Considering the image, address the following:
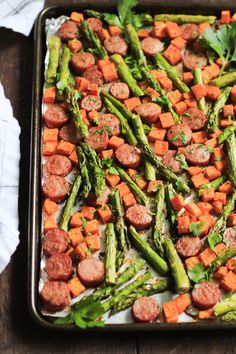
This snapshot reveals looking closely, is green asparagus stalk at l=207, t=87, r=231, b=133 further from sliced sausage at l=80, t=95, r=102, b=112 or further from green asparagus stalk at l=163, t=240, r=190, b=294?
green asparagus stalk at l=163, t=240, r=190, b=294

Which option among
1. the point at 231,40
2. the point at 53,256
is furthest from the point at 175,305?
the point at 231,40

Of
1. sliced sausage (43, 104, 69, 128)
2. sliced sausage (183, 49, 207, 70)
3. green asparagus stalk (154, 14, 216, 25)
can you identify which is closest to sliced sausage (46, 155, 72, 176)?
sliced sausage (43, 104, 69, 128)

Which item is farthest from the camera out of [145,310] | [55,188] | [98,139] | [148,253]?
[98,139]

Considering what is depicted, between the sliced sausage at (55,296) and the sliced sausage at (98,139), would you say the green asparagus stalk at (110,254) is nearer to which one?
the sliced sausage at (55,296)

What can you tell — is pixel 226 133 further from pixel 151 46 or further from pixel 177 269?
pixel 177 269

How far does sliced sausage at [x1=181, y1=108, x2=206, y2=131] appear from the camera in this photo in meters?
5.39

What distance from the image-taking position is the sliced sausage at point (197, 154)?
5.17 metres

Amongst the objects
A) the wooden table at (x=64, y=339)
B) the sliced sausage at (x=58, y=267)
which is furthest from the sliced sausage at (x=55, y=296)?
the wooden table at (x=64, y=339)

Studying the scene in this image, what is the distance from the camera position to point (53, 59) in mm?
5703

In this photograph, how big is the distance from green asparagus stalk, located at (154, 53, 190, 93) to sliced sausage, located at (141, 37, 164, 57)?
6 cm

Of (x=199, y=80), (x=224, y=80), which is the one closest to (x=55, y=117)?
(x=199, y=80)

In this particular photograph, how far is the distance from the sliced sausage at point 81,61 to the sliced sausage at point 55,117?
0.50 meters

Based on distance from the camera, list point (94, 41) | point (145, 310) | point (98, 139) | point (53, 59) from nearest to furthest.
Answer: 1. point (145, 310)
2. point (98, 139)
3. point (53, 59)
4. point (94, 41)

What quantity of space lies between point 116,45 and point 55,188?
1612 millimetres
